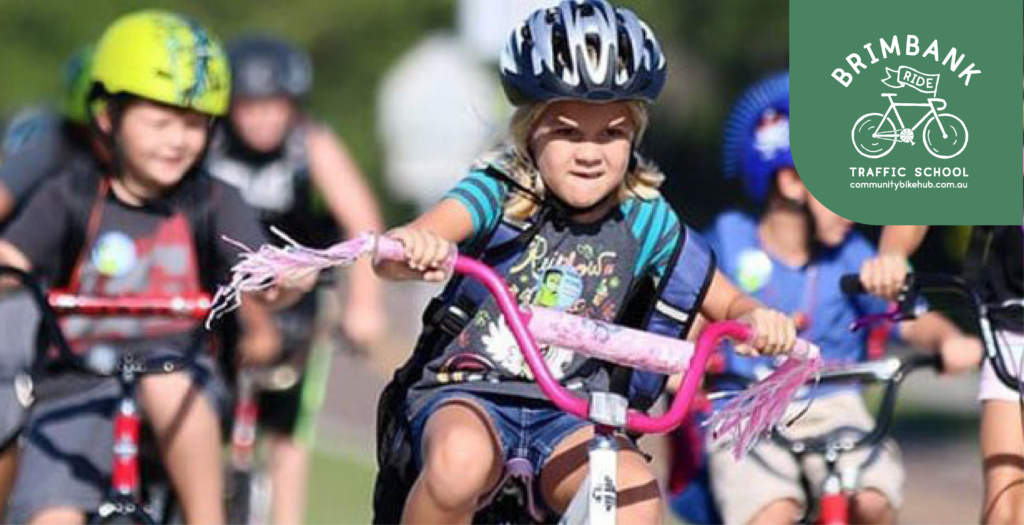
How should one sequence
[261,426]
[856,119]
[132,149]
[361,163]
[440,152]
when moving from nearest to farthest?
[856,119] < [132,149] < [261,426] < [440,152] < [361,163]

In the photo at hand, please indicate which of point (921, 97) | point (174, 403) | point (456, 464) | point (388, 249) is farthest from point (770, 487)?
point (388, 249)

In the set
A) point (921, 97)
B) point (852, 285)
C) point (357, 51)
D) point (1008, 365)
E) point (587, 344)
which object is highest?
point (357, 51)

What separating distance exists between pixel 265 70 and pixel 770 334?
16.6 ft

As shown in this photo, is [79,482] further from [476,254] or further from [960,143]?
[960,143]

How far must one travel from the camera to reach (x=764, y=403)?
22.4 feet

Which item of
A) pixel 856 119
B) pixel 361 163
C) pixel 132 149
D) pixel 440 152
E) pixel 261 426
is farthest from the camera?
pixel 361 163

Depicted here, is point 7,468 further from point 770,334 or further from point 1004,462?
point 1004,462

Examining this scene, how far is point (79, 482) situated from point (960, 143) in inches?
115

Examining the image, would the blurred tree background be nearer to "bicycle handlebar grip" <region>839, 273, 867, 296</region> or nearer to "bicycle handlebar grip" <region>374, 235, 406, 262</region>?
"bicycle handlebar grip" <region>839, 273, 867, 296</region>

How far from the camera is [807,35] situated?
26.5 ft

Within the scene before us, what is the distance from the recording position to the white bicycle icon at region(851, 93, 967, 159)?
7988 millimetres

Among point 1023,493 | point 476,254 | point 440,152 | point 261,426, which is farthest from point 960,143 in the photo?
point 440,152

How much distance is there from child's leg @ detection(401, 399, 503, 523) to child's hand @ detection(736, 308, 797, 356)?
72 cm

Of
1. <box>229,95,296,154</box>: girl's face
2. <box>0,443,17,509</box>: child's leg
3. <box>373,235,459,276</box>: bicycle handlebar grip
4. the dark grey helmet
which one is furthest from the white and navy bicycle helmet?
the dark grey helmet
